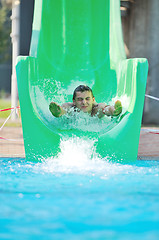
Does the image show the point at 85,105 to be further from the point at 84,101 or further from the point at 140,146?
the point at 140,146

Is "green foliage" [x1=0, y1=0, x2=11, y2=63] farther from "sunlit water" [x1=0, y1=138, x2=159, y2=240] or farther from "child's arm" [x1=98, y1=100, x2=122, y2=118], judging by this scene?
"sunlit water" [x1=0, y1=138, x2=159, y2=240]

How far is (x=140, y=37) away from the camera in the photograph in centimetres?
591

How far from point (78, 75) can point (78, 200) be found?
2.19m

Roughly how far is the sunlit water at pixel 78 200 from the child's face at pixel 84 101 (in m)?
0.53

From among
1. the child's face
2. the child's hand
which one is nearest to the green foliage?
the child's face

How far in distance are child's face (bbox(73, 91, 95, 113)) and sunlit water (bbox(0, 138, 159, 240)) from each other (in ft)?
1.73

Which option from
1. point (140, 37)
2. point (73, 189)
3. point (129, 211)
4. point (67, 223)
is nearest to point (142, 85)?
point (73, 189)

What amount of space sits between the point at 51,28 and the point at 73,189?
248cm

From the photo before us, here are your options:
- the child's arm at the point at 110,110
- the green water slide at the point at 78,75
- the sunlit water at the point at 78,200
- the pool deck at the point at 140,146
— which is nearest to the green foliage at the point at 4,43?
the green water slide at the point at 78,75

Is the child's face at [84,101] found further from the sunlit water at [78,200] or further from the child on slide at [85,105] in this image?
the sunlit water at [78,200]

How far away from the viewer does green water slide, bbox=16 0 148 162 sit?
114 inches

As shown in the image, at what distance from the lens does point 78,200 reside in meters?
1.80

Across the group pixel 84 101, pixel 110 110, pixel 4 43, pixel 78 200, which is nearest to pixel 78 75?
pixel 84 101

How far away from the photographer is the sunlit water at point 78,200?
142 cm
